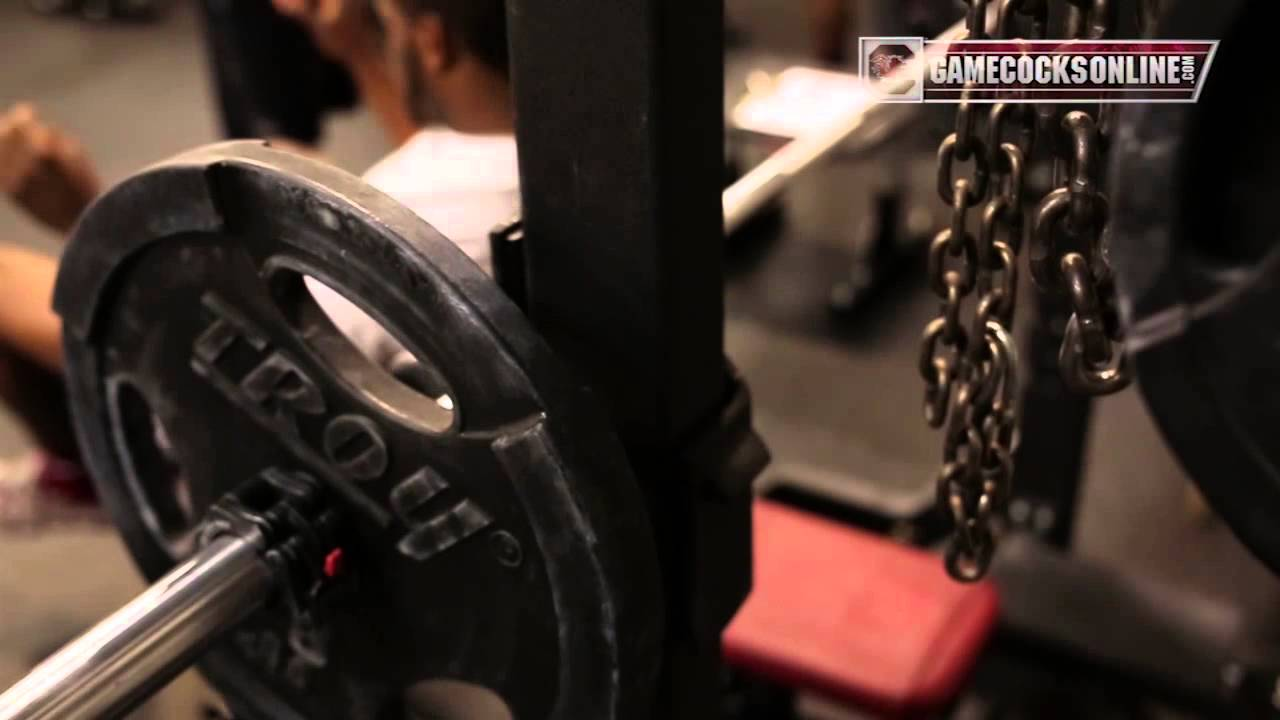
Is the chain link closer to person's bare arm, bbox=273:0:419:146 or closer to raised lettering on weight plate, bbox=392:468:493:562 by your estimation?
raised lettering on weight plate, bbox=392:468:493:562

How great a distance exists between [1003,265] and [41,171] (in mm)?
1017

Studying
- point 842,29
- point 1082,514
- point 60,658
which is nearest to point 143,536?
point 60,658

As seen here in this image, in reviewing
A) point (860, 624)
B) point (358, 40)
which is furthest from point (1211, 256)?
point (358, 40)

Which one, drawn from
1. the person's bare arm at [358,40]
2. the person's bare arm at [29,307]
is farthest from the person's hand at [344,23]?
the person's bare arm at [29,307]

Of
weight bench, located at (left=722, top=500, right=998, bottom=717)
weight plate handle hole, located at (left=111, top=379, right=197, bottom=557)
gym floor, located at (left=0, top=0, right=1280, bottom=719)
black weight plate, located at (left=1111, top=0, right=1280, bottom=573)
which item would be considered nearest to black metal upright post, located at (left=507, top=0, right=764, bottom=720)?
weight plate handle hole, located at (left=111, top=379, right=197, bottom=557)

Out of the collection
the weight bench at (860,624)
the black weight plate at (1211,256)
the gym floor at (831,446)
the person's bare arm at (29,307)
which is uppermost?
the black weight plate at (1211,256)

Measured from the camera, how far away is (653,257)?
535 mm

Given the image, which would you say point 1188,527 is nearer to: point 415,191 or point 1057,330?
point 1057,330

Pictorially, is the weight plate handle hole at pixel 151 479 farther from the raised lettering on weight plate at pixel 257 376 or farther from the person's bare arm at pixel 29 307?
the person's bare arm at pixel 29 307

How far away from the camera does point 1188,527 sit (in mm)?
1943

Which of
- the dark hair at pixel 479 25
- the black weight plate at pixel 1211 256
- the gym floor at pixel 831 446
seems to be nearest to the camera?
the black weight plate at pixel 1211 256

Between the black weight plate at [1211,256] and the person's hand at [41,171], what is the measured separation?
937 mm

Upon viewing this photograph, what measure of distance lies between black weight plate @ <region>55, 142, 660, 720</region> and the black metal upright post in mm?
55

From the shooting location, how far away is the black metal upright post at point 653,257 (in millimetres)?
505
